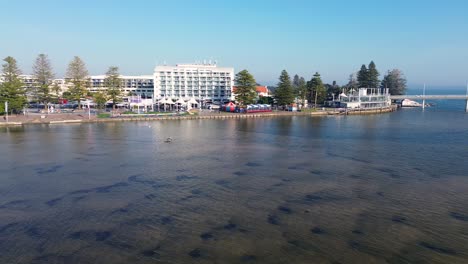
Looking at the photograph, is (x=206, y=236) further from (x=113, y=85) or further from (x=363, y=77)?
(x=363, y=77)

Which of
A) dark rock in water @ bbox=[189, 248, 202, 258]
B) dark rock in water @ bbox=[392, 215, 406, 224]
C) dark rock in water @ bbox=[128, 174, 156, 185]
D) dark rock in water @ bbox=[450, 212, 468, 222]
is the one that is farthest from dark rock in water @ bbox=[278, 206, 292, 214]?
dark rock in water @ bbox=[128, 174, 156, 185]

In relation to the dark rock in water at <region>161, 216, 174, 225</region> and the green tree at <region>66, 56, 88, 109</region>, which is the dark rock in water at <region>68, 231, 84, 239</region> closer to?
the dark rock in water at <region>161, 216, 174, 225</region>

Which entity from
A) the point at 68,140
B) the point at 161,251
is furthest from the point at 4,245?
the point at 68,140

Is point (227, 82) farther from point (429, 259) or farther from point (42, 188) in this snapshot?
point (429, 259)

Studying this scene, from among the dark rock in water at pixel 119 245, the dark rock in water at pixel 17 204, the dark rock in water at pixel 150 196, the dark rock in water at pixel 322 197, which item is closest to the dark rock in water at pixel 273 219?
the dark rock in water at pixel 322 197

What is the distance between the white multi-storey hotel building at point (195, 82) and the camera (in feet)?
156

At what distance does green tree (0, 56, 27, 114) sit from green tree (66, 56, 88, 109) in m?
5.13

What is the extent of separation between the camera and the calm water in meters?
6.75

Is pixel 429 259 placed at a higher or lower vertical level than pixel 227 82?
lower

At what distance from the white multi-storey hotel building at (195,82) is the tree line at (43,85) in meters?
12.1

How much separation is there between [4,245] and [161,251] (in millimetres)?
3380

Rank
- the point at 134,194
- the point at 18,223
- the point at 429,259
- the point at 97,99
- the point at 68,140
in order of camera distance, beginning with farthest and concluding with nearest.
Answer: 1. the point at 97,99
2. the point at 68,140
3. the point at 134,194
4. the point at 18,223
5. the point at 429,259

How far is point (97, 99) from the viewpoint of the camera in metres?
33.4

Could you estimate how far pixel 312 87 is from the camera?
44.8 m
